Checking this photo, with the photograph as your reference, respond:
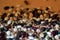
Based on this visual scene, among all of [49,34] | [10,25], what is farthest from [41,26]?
[10,25]

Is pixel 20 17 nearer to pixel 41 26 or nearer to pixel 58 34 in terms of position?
pixel 41 26

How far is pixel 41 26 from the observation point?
5.05 ft

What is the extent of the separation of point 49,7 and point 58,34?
11.0 inches

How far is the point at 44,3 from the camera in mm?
1753

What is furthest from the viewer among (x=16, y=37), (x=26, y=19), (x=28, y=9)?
(x=28, y=9)

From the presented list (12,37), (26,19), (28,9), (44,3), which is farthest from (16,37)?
(44,3)

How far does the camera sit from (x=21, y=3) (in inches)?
69.0

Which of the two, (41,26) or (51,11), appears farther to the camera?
(51,11)

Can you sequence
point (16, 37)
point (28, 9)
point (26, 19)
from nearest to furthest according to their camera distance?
1. point (16, 37)
2. point (26, 19)
3. point (28, 9)

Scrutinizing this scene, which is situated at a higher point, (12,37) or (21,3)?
(21,3)

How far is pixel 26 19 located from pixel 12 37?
178 millimetres

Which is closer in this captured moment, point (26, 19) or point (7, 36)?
point (7, 36)

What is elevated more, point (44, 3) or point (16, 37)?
point (44, 3)

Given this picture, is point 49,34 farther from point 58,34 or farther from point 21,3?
point 21,3
